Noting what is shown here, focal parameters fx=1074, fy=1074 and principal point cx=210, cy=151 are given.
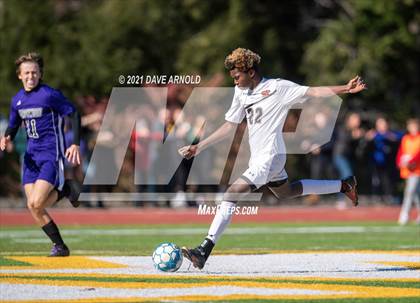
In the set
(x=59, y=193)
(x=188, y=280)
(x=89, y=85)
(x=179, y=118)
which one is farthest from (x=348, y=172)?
(x=188, y=280)

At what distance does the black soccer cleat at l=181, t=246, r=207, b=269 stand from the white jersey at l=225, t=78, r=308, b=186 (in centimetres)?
91

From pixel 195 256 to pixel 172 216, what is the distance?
11.2 m

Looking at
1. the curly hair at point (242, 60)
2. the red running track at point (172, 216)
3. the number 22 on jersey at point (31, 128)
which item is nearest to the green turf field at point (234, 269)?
the number 22 on jersey at point (31, 128)

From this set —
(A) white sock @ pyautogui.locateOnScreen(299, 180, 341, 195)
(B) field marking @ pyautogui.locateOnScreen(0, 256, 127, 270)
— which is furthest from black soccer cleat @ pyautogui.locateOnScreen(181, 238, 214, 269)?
(A) white sock @ pyautogui.locateOnScreen(299, 180, 341, 195)

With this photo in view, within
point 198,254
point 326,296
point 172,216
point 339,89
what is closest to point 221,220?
point 198,254

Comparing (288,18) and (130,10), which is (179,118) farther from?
(288,18)

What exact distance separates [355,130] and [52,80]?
7407 millimetres

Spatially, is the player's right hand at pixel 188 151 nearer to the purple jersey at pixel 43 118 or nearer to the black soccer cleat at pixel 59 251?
the purple jersey at pixel 43 118

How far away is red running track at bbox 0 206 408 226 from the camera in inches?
814

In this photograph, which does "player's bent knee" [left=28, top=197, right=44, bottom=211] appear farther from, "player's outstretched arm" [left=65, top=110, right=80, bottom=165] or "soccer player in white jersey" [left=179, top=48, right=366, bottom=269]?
"soccer player in white jersey" [left=179, top=48, right=366, bottom=269]

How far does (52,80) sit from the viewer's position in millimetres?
25750

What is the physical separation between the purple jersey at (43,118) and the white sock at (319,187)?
2.88m

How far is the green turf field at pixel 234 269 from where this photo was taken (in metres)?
8.38

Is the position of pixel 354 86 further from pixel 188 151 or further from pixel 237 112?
pixel 188 151
